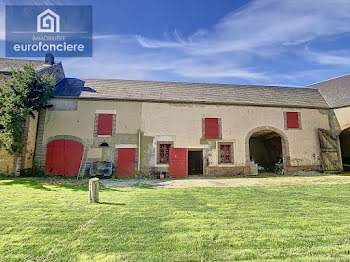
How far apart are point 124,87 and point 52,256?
38.2 feet

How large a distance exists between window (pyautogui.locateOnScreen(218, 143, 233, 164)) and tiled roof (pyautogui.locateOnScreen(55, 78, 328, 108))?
9.38 ft

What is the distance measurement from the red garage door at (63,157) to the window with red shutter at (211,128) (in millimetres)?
7714

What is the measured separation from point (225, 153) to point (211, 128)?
6.07 feet

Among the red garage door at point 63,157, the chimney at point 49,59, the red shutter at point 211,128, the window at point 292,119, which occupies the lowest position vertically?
the red garage door at point 63,157

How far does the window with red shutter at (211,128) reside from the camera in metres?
11.8

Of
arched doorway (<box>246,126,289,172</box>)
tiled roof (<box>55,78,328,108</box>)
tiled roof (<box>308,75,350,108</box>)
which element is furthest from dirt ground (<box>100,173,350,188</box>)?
tiled roof (<box>308,75,350,108</box>)

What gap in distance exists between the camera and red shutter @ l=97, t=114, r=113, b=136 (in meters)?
11.0

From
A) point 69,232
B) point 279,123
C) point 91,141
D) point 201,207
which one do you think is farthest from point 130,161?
point 279,123

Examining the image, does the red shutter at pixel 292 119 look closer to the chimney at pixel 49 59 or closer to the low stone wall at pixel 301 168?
the low stone wall at pixel 301 168

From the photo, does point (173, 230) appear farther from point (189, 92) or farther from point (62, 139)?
point (189, 92)

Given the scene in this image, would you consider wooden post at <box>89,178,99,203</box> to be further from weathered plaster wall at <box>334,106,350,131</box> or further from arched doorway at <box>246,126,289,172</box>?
weathered plaster wall at <box>334,106,350,131</box>

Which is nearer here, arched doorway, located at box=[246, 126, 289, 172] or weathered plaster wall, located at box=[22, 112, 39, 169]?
weathered plaster wall, located at box=[22, 112, 39, 169]

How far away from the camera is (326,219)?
375 cm

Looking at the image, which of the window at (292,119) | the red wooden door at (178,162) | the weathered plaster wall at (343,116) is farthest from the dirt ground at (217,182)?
the weathered plaster wall at (343,116)
